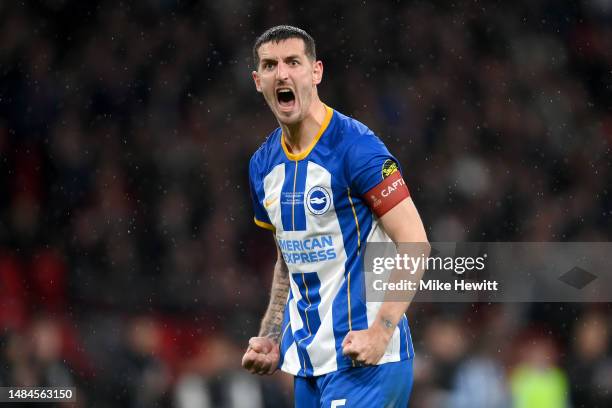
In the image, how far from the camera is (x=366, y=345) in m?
3.29

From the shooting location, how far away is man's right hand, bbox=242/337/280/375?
3713 millimetres

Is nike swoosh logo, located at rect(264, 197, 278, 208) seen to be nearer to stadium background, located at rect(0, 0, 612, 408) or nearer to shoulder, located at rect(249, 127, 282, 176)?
shoulder, located at rect(249, 127, 282, 176)

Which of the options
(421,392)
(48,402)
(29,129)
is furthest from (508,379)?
(29,129)

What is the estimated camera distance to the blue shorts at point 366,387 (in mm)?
3482

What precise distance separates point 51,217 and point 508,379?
3.92 meters

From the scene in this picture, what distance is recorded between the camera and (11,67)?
9.43 m

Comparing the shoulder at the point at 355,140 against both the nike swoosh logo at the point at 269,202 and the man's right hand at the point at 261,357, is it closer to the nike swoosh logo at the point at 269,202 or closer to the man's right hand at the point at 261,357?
the nike swoosh logo at the point at 269,202

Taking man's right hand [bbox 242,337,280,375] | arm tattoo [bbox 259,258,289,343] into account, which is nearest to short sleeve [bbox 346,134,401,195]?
arm tattoo [bbox 259,258,289,343]

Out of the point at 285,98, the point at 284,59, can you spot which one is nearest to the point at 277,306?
the point at 285,98

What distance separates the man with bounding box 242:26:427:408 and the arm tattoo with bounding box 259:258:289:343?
4cm

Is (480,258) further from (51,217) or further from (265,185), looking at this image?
(265,185)

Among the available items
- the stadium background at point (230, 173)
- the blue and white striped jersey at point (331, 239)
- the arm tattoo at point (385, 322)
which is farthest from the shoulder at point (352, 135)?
the stadium background at point (230, 173)

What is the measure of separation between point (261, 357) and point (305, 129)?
822mm

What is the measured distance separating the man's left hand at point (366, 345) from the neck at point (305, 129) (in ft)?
2.39
